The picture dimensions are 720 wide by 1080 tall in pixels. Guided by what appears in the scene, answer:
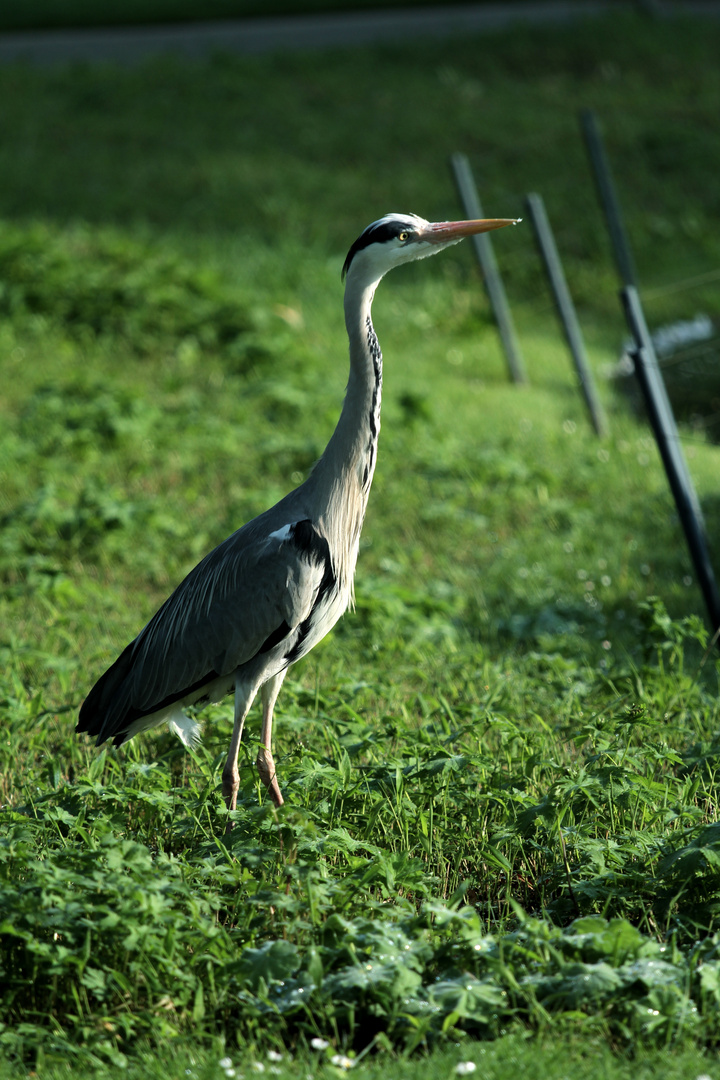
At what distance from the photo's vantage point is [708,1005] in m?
2.66

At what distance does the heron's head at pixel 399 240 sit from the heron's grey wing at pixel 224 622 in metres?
0.94

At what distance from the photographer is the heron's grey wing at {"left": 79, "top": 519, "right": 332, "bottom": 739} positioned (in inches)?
151

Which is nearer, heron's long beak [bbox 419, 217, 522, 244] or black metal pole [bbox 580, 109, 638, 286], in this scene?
heron's long beak [bbox 419, 217, 522, 244]

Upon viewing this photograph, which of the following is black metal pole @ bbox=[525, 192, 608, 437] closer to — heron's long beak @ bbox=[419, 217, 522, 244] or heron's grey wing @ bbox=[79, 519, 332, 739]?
heron's long beak @ bbox=[419, 217, 522, 244]

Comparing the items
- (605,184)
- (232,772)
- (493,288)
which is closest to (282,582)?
(232,772)

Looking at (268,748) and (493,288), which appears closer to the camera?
(268,748)

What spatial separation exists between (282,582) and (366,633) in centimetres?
142

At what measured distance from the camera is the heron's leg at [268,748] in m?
3.71

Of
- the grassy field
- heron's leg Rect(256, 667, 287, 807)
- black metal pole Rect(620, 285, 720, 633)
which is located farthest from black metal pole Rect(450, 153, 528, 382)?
Result: heron's leg Rect(256, 667, 287, 807)

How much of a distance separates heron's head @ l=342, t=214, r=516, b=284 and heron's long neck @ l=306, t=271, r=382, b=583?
80 millimetres

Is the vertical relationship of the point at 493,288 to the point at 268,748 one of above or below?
above

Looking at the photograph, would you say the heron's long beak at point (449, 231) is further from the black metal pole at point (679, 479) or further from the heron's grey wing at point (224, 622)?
the black metal pole at point (679, 479)

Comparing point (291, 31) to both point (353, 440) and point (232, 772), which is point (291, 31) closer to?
point (353, 440)

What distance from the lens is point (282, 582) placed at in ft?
12.5
